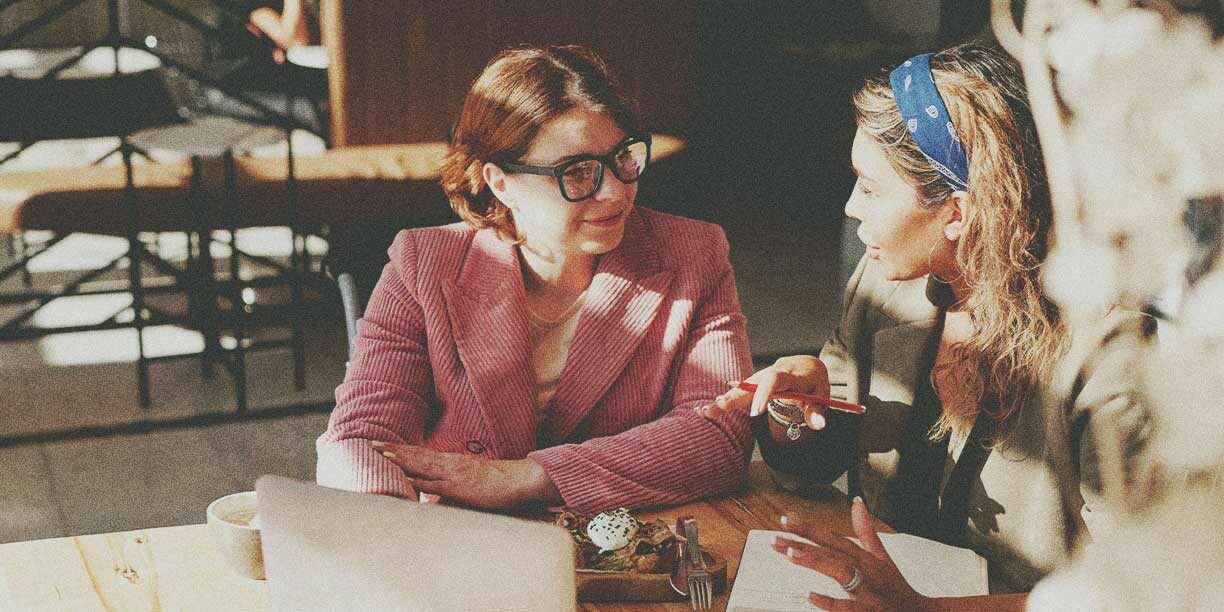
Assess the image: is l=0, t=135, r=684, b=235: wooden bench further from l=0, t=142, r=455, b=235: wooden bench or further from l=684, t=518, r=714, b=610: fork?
l=684, t=518, r=714, b=610: fork

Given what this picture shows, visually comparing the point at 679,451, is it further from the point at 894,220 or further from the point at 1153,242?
the point at 1153,242

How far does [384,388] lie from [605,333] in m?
0.36

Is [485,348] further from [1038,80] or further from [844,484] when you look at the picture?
[844,484]

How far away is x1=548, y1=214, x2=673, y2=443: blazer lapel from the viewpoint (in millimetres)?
1929

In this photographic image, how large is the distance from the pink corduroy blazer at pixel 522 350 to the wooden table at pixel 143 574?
328 millimetres

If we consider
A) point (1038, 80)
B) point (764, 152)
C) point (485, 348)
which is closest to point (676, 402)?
point (485, 348)

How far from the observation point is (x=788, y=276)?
5.97 meters

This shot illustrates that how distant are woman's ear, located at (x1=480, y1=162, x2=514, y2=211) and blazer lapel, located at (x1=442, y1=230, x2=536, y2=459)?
9 centimetres

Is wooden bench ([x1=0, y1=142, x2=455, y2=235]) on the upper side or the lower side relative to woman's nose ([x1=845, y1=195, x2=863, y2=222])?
lower

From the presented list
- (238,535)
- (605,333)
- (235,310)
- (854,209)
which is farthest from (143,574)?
(235,310)

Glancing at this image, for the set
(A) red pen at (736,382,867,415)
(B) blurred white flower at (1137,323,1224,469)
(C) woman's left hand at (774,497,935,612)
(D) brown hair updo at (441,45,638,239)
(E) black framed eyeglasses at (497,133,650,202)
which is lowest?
(A) red pen at (736,382,867,415)

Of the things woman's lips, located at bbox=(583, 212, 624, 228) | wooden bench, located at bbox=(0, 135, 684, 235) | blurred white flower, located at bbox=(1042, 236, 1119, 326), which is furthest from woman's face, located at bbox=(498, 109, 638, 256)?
wooden bench, located at bbox=(0, 135, 684, 235)

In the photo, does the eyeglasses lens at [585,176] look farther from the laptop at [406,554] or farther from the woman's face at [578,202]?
the laptop at [406,554]

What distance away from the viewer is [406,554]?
1021 millimetres
